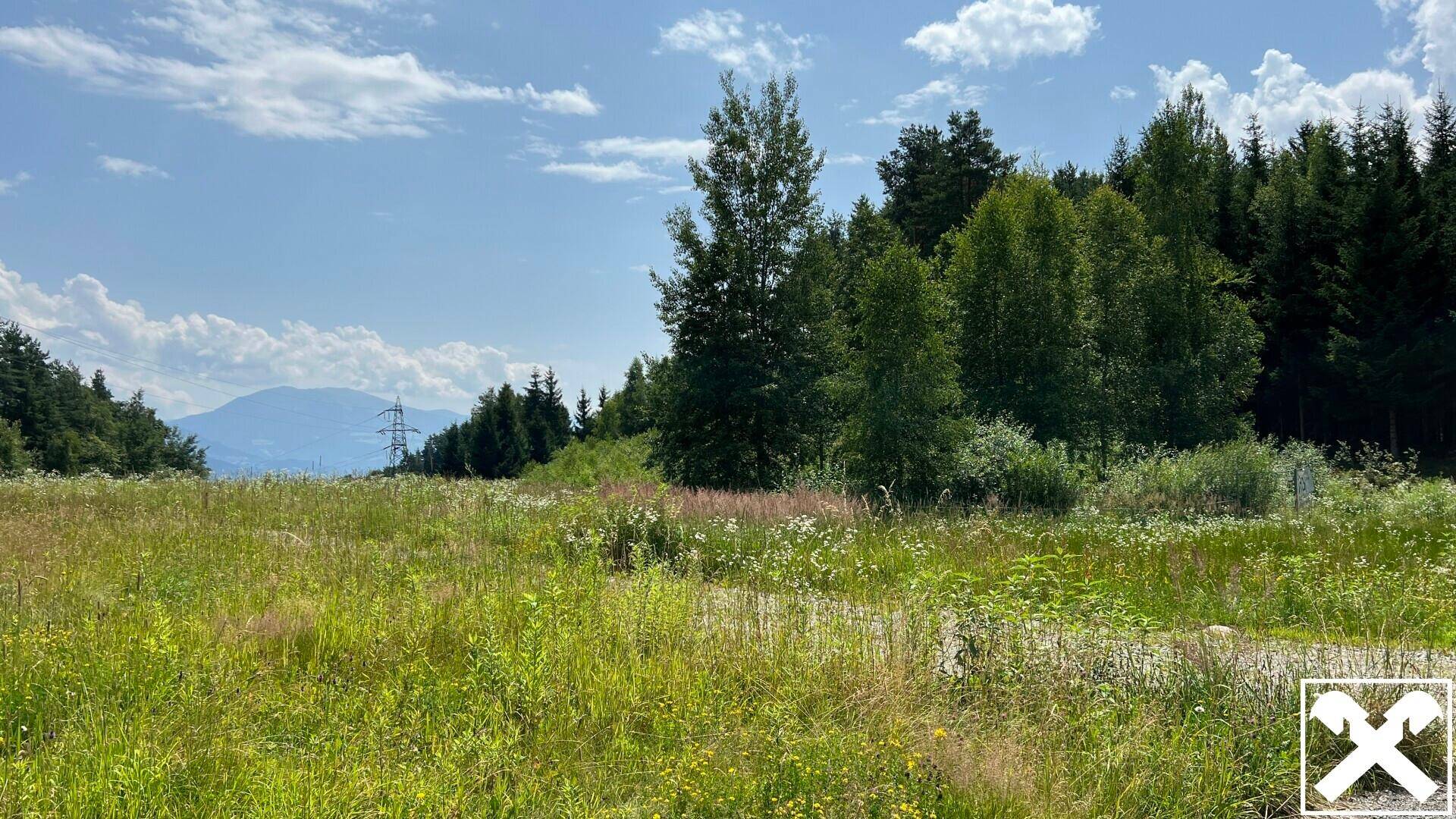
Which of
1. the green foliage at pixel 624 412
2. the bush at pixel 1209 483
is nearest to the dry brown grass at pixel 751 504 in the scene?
the bush at pixel 1209 483

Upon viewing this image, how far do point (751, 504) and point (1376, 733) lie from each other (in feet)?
26.9

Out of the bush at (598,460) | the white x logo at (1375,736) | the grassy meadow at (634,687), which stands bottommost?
the white x logo at (1375,736)

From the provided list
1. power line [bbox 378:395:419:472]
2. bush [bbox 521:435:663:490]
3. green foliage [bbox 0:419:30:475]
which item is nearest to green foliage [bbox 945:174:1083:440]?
bush [bbox 521:435:663:490]

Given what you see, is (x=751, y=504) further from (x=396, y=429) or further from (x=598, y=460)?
(x=396, y=429)

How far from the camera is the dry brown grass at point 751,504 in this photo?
1072 cm

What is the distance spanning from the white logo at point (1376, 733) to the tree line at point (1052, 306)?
38.2 feet

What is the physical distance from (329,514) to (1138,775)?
34.1 feet

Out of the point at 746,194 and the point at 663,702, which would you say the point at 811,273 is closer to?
the point at 746,194

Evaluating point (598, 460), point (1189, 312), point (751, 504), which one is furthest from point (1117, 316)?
point (598, 460)

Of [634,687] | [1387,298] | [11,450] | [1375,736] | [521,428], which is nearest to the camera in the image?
[1375,736]

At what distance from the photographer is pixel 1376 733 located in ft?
12.8

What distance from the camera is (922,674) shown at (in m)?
4.18

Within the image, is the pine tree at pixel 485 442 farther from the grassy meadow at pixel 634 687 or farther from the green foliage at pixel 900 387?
the grassy meadow at pixel 634 687

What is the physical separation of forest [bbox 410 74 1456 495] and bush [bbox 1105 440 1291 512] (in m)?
1.70
